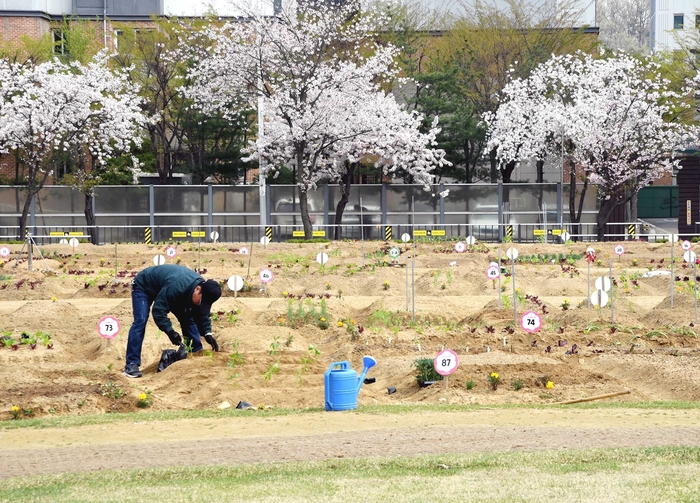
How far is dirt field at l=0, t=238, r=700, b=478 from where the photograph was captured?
12000 millimetres

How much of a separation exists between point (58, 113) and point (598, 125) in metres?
21.4

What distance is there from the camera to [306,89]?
1671 inches

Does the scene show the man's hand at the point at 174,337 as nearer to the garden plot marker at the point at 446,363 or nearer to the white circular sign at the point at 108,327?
the white circular sign at the point at 108,327

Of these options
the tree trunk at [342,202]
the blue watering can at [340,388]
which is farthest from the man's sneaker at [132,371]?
the tree trunk at [342,202]

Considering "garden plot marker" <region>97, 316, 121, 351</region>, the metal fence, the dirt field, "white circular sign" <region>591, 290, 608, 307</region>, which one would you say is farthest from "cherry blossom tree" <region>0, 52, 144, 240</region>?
"white circular sign" <region>591, 290, 608, 307</region>

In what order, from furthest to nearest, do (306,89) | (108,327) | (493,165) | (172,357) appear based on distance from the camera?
(493,165), (306,89), (108,327), (172,357)

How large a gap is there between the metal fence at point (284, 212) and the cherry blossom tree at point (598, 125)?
1.88 meters

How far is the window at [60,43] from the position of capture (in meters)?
51.3

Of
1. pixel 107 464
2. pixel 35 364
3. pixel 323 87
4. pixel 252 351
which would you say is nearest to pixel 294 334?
pixel 252 351

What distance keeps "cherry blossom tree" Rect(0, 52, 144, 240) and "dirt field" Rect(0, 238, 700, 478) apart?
54.3 feet

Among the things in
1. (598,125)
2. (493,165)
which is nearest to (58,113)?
(493,165)

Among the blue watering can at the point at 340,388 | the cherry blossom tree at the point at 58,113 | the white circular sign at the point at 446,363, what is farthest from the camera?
the cherry blossom tree at the point at 58,113

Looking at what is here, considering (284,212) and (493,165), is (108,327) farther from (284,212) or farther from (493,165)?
(493,165)

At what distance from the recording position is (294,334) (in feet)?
53.2
